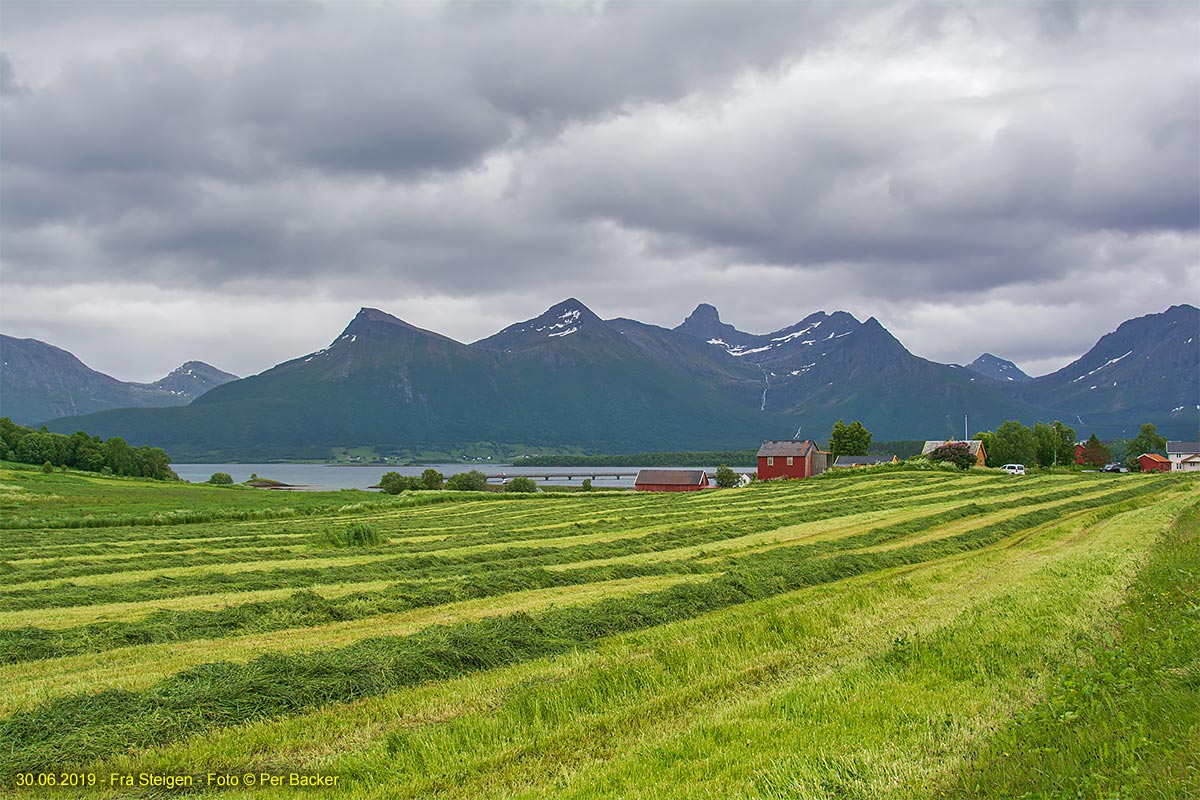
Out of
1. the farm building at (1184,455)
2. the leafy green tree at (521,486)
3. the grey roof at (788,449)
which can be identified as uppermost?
the grey roof at (788,449)

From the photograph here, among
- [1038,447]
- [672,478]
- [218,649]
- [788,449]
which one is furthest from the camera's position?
[1038,447]

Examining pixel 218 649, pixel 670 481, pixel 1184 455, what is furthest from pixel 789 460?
pixel 218 649

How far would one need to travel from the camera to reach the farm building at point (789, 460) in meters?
126

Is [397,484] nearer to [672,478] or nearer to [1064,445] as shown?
[672,478]

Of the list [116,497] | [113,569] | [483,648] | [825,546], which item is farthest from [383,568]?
[116,497]

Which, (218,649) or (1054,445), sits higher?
(1054,445)

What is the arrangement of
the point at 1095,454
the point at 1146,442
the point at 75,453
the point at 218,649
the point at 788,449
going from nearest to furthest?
the point at 218,649
the point at 788,449
the point at 75,453
the point at 1095,454
the point at 1146,442

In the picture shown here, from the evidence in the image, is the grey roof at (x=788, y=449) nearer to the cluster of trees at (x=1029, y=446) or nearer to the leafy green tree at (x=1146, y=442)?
the cluster of trees at (x=1029, y=446)

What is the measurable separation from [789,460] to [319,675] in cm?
11893

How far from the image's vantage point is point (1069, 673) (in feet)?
38.0

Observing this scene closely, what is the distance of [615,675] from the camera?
12844mm

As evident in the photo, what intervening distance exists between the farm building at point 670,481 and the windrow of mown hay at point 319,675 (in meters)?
100

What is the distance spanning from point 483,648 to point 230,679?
13.8ft

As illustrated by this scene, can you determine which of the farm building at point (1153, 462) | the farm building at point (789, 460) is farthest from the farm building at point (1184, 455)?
the farm building at point (789, 460)
